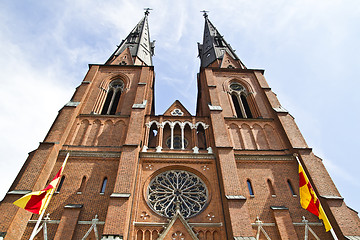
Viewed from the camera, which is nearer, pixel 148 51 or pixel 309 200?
pixel 309 200

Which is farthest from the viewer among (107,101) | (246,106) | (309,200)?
(107,101)

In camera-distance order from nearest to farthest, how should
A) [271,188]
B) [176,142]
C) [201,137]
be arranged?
[271,188]
[176,142]
[201,137]

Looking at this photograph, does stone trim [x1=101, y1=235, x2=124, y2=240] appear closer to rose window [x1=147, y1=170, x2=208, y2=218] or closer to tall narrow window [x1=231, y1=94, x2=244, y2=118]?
rose window [x1=147, y1=170, x2=208, y2=218]

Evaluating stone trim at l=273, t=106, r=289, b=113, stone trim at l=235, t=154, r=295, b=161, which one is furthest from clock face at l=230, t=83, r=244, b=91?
stone trim at l=235, t=154, r=295, b=161

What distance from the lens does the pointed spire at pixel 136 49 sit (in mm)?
22598

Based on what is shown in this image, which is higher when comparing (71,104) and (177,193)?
(71,104)

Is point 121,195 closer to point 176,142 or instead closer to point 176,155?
point 176,155

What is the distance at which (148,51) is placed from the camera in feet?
90.6

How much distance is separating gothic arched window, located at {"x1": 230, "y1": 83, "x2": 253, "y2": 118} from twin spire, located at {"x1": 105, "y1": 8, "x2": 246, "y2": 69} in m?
3.59

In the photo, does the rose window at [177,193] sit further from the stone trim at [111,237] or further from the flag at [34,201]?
the flag at [34,201]

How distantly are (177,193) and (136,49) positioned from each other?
58.8 feet

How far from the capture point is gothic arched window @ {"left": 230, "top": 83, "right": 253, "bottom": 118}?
17.7 m

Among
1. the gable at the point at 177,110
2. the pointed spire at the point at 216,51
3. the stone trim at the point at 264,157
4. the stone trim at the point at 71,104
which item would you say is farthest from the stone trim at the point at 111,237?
the pointed spire at the point at 216,51

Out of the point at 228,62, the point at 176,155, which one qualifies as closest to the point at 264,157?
the point at 176,155
